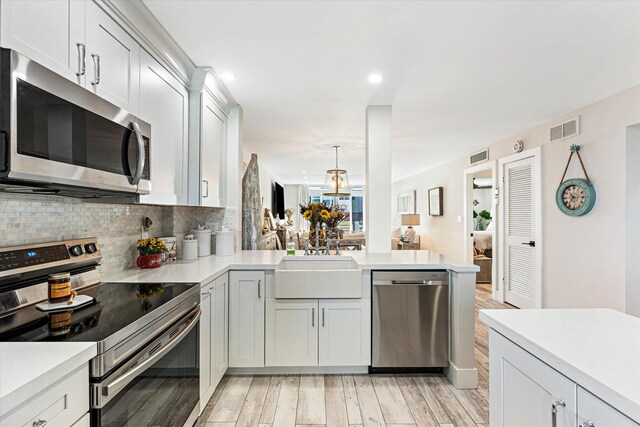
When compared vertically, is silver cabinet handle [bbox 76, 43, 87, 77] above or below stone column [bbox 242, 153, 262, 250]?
above

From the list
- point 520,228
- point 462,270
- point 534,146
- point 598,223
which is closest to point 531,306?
point 520,228

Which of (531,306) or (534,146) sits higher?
(534,146)

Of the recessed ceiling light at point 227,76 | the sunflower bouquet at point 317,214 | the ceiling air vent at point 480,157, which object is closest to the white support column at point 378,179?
the sunflower bouquet at point 317,214

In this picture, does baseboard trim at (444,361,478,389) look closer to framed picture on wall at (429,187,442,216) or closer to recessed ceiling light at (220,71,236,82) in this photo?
recessed ceiling light at (220,71,236,82)

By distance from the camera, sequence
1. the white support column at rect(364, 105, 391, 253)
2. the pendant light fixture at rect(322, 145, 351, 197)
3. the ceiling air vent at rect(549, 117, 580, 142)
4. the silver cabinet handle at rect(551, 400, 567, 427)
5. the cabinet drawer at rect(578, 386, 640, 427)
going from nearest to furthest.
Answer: the cabinet drawer at rect(578, 386, 640, 427), the silver cabinet handle at rect(551, 400, 567, 427), the white support column at rect(364, 105, 391, 253), the ceiling air vent at rect(549, 117, 580, 142), the pendant light fixture at rect(322, 145, 351, 197)

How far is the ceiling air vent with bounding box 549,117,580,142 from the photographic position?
339 centimetres

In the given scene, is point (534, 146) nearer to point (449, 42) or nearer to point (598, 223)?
point (598, 223)

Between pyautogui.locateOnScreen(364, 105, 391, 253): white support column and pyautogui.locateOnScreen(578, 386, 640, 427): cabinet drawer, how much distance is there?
235 cm

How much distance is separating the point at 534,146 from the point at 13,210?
488 cm

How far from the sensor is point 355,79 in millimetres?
2605

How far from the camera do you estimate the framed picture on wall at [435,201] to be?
23.1 feet

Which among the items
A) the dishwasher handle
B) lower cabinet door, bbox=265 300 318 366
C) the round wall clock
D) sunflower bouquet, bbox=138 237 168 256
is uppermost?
the round wall clock

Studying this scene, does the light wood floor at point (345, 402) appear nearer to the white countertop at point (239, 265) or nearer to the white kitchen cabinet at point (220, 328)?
the white kitchen cabinet at point (220, 328)

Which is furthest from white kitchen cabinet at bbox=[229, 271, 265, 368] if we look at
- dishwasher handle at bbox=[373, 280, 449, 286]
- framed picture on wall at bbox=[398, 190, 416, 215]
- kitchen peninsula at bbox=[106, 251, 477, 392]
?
framed picture on wall at bbox=[398, 190, 416, 215]
